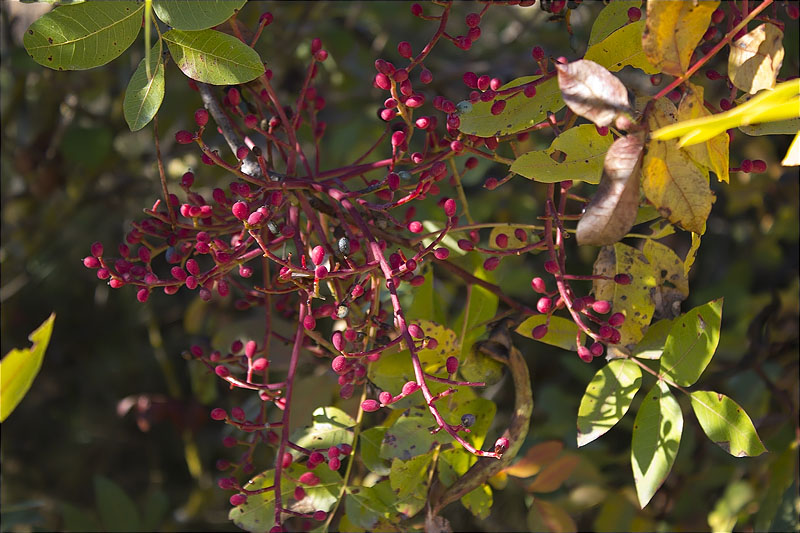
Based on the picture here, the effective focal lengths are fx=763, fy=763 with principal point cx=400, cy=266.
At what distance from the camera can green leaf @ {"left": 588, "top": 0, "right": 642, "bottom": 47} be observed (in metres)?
0.79

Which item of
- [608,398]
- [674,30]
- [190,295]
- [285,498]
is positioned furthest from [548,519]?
[190,295]

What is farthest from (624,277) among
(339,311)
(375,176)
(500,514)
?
(500,514)

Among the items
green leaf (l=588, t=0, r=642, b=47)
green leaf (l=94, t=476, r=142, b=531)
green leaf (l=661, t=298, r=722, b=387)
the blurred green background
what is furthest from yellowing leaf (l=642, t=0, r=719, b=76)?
green leaf (l=94, t=476, r=142, b=531)

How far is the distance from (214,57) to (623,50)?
0.40 meters

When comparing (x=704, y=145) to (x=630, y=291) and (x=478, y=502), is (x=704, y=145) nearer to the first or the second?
(x=630, y=291)

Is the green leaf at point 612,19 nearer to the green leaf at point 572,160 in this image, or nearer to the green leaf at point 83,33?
the green leaf at point 572,160

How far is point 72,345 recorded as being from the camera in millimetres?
1881

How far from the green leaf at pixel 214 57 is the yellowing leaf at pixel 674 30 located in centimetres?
35

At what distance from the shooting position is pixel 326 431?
89 centimetres

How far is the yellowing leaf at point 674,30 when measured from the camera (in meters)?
0.63

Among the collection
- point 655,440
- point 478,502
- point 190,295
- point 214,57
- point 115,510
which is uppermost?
point 214,57

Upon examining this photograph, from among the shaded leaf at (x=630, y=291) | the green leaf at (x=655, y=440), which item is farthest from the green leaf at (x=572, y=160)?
the green leaf at (x=655, y=440)

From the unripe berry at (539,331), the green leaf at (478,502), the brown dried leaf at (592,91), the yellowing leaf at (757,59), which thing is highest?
the brown dried leaf at (592,91)

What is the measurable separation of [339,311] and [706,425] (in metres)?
0.42
